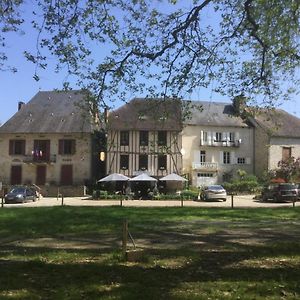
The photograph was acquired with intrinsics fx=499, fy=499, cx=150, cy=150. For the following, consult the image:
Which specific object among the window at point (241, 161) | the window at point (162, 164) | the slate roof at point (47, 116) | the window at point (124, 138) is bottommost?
the window at point (162, 164)

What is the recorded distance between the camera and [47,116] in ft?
176

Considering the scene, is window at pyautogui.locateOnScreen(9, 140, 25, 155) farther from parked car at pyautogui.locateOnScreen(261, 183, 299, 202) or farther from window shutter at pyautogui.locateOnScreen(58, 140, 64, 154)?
parked car at pyautogui.locateOnScreen(261, 183, 299, 202)

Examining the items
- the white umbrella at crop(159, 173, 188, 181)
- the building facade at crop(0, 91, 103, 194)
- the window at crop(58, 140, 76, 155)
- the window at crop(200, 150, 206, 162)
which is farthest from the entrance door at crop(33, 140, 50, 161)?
the window at crop(200, 150, 206, 162)

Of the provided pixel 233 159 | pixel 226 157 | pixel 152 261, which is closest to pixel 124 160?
pixel 226 157

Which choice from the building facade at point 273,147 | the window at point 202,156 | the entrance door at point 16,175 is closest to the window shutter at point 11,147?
the entrance door at point 16,175

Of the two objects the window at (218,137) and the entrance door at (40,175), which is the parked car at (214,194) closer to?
the window at (218,137)

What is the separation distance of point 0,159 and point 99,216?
36.9 metres

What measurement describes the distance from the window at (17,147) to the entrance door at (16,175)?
62.0 inches

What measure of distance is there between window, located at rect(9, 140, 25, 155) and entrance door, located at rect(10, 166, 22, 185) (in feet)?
5.17

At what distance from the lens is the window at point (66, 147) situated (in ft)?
169

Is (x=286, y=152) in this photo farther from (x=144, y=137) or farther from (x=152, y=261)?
(x=152, y=261)

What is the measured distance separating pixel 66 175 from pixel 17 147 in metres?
6.17

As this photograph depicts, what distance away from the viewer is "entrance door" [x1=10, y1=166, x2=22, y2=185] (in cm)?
5209

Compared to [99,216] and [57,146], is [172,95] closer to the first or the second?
[99,216]
